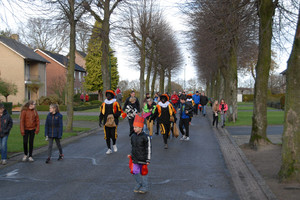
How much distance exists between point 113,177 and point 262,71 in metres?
6.25

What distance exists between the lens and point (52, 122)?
9.57m

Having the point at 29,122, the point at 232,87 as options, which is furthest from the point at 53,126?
the point at 232,87

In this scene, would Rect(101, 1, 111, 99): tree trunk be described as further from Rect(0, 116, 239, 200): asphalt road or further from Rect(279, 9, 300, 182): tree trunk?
Rect(279, 9, 300, 182): tree trunk

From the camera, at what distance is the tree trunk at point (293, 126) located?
22.9ft

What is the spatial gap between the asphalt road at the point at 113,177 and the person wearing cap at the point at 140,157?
0.20 meters

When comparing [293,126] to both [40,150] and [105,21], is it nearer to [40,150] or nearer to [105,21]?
[40,150]

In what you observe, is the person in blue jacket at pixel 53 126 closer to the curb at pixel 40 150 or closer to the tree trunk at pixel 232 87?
the curb at pixel 40 150

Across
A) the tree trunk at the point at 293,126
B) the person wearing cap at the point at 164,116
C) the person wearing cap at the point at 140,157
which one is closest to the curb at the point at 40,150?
the person wearing cap at the point at 164,116

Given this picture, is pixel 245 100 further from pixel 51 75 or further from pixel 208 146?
pixel 208 146

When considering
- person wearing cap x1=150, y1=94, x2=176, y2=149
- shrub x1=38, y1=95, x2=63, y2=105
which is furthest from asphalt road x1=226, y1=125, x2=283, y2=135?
shrub x1=38, y1=95, x2=63, y2=105

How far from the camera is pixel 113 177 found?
7.58m

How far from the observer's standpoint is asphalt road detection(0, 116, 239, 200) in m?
6.28

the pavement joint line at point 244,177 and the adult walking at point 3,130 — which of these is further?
the adult walking at point 3,130

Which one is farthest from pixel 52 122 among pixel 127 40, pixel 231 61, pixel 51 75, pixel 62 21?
pixel 51 75
